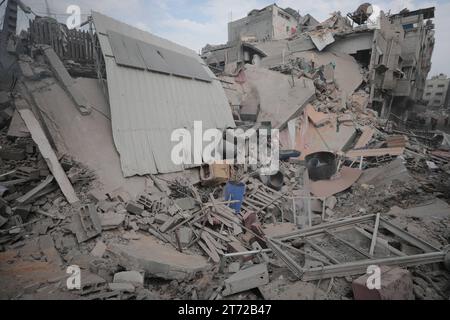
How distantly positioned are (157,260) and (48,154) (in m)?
3.37

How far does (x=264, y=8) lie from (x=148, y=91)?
28365mm

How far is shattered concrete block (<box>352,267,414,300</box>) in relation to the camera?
2.85 metres

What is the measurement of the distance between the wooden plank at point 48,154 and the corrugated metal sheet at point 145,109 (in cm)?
119

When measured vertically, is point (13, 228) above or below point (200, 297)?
above

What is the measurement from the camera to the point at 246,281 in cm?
349

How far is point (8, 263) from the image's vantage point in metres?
3.47

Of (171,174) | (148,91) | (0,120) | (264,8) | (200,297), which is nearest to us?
(200,297)

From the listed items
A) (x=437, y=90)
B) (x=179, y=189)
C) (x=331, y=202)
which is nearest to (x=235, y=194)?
(x=179, y=189)

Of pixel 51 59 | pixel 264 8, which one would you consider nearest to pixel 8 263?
pixel 51 59

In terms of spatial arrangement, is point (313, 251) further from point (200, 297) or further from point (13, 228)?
point (13, 228)

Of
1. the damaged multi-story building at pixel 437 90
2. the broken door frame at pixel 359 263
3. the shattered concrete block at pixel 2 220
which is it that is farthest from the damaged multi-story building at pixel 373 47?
the damaged multi-story building at pixel 437 90

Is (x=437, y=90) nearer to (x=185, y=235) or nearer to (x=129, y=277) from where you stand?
(x=185, y=235)

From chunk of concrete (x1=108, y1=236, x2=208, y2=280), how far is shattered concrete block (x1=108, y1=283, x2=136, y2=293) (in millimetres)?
470

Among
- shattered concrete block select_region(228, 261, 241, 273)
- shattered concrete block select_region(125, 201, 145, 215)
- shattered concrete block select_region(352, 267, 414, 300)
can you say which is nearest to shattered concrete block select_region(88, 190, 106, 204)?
shattered concrete block select_region(125, 201, 145, 215)
